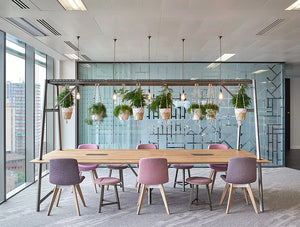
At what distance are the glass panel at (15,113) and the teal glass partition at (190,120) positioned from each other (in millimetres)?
2165

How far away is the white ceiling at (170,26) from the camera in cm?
337

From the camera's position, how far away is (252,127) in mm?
7230

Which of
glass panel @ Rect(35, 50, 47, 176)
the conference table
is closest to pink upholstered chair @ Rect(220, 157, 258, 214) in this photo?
the conference table

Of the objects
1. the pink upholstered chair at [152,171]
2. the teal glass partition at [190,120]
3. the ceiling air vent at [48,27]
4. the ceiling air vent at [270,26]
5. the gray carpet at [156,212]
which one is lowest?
the gray carpet at [156,212]

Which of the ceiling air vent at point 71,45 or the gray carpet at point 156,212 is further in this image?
the ceiling air vent at point 71,45

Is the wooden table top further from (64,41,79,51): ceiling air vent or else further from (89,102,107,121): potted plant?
(64,41,79,51): ceiling air vent

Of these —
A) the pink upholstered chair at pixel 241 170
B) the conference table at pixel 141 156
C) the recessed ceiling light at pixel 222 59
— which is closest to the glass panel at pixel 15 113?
the conference table at pixel 141 156

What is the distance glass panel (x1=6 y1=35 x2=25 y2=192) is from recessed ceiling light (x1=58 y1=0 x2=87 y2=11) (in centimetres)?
187

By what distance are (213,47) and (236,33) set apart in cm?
102

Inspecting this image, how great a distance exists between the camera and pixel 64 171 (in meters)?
3.62

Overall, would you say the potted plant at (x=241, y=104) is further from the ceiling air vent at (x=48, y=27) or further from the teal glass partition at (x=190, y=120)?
the ceiling air vent at (x=48, y=27)

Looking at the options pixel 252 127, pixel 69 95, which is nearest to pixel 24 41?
pixel 69 95

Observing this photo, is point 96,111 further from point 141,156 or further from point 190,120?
point 190,120

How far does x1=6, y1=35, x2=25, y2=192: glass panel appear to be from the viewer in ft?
15.2
